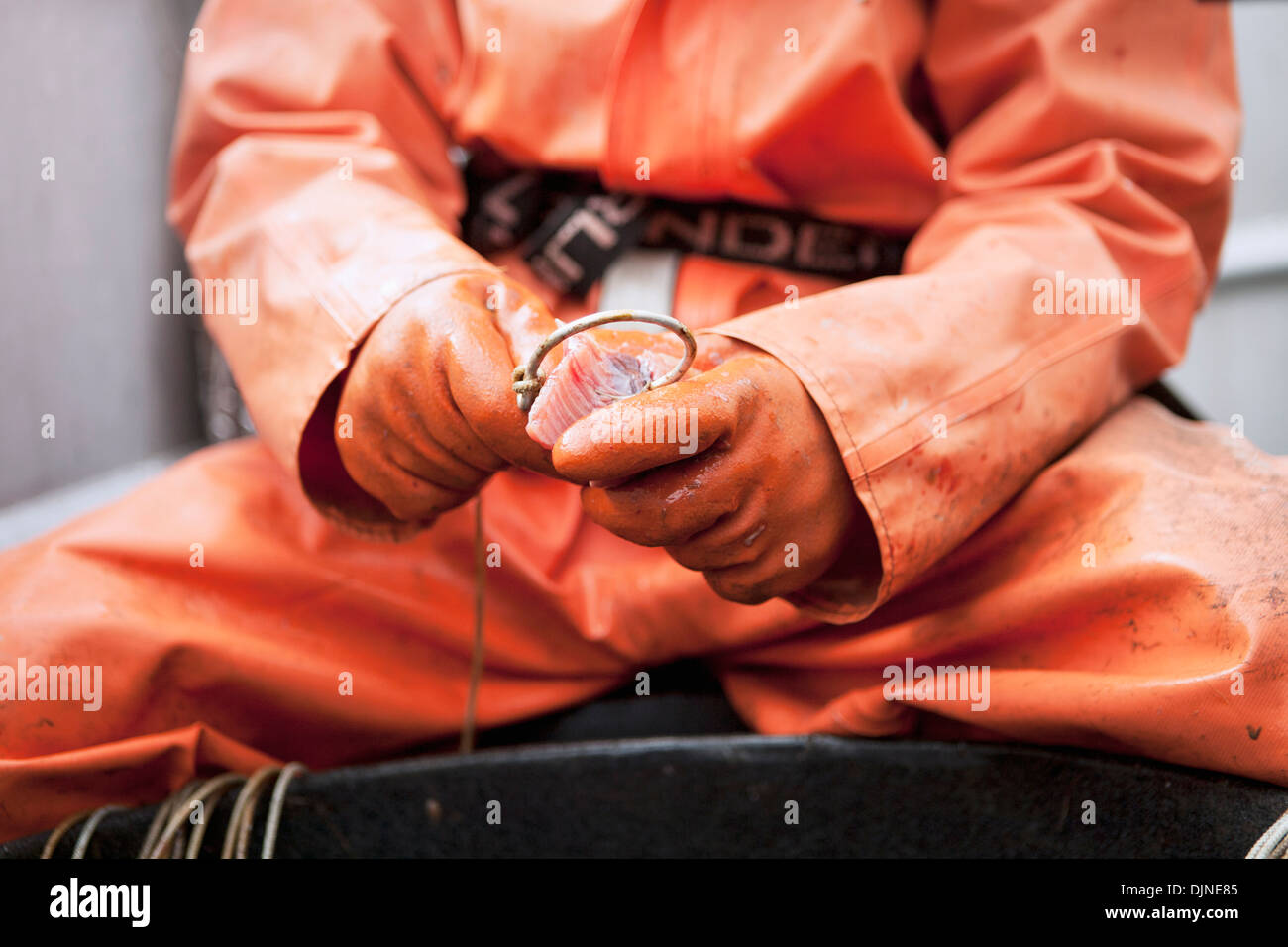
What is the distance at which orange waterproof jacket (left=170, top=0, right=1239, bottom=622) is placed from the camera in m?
0.81

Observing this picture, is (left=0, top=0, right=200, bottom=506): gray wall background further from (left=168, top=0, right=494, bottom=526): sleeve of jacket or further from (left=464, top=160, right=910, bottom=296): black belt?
(left=464, top=160, right=910, bottom=296): black belt

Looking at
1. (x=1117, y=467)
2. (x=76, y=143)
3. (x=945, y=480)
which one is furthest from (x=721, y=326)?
(x=76, y=143)

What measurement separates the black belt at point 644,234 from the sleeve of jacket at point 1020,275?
0.08m

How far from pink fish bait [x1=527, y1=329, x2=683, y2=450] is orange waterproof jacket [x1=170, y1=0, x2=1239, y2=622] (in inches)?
6.5

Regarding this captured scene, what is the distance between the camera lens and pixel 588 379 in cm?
65

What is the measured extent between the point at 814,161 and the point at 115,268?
1.46 m

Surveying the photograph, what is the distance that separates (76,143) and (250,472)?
115 cm

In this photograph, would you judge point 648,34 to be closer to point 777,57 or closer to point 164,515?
point 777,57

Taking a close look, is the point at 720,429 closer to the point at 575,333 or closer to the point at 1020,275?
the point at 575,333

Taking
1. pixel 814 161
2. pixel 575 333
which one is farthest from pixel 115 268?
pixel 575 333

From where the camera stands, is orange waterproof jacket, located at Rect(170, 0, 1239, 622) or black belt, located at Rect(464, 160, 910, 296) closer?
orange waterproof jacket, located at Rect(170, 0, 1239, 622)

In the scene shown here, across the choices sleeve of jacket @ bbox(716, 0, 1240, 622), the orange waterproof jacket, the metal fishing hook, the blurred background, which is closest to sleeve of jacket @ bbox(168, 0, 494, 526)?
the orange waterproof jacket

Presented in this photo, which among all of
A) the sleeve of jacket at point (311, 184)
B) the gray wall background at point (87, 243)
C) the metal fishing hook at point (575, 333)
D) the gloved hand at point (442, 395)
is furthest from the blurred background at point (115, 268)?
the metal fishing hook at point (575, 333)

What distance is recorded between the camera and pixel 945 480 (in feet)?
2.50
